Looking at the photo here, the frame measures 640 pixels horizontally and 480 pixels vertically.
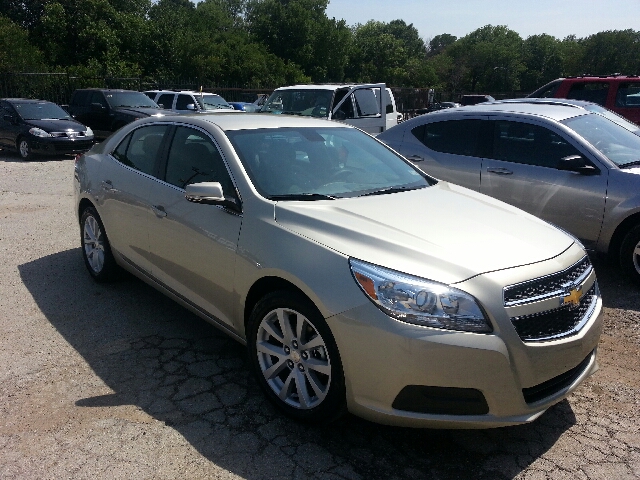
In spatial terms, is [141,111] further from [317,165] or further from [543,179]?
[317,165]

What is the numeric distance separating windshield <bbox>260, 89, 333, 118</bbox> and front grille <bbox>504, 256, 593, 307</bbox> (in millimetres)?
9541

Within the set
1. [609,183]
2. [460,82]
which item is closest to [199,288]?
[609,183]

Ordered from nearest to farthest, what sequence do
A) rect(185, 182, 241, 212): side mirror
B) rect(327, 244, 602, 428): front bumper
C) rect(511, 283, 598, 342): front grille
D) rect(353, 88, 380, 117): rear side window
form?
rect(327, 244, 602, 428): front bumper, rect(511, 283, 598, 342): front grille, rect(185, 182, 241, 212): side mirror, rect(353, 88, 380, 117): rear side window

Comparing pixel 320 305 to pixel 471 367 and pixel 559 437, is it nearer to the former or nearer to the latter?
pixel 471 367

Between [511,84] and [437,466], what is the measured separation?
71.0 m

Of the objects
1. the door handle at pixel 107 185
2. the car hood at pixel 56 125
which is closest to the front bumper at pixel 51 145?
the car hood at pixel 56 125

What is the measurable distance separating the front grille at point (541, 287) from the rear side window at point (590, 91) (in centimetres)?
1051

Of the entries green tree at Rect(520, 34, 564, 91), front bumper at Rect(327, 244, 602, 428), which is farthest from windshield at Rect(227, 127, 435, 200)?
green tree at Rect(520, 34, 564, 91)

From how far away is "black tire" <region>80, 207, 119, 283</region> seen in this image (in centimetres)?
527

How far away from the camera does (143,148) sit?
15.8 feet

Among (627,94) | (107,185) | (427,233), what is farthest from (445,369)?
(627,94)

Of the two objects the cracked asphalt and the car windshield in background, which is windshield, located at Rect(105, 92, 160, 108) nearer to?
the car windshield in background

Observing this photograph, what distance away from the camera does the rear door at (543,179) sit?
5.60m

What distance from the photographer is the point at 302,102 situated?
12.7m
